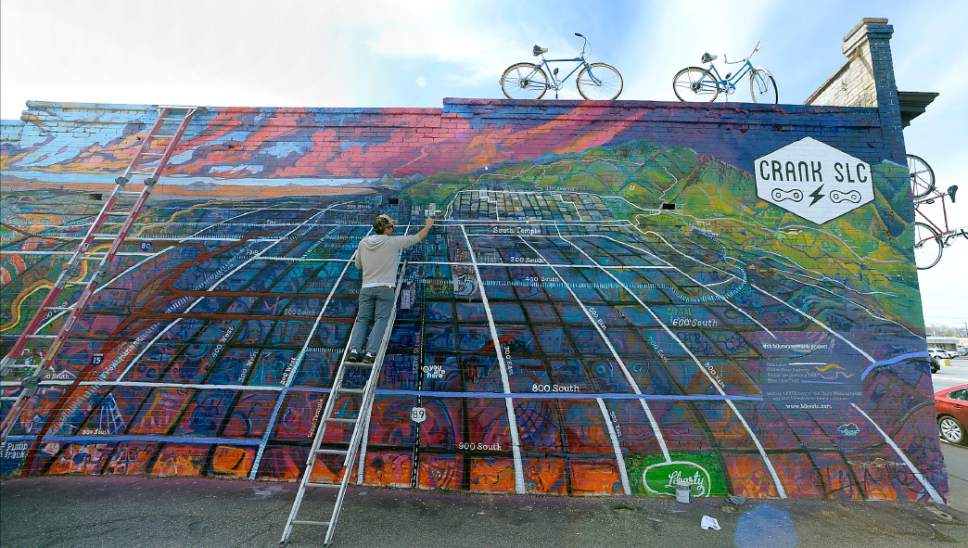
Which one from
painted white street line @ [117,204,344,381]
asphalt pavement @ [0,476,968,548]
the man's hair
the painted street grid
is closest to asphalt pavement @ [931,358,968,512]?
asphalt pavement @ [0,476,968,548]

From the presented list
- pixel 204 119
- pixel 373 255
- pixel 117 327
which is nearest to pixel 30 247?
pixel 117 327

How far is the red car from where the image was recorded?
834cm

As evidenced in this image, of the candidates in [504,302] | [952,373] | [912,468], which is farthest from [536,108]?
[952,373]

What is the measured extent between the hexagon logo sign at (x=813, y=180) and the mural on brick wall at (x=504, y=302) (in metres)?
0.05

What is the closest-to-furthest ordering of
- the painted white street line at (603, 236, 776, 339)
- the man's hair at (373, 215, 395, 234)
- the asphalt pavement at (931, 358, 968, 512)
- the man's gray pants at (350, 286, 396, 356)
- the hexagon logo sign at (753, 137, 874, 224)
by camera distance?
the man's gray pants at (350, 286, 396, 356)
the man's hair at (373, 215, 395, 234)
the asphalt pavement at (931, 358, 968, 512)
the painted white street line at (603, 236, 776, 339)
the hexagon logo sign at (753, 137, 874, 224)

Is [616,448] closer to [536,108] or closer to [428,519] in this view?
[428,519]

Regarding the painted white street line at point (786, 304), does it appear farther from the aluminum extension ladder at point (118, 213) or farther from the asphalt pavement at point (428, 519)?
the aluminum extension ladder at point (118, 213)

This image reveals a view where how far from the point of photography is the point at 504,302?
5.19m

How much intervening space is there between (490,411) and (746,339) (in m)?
3.42

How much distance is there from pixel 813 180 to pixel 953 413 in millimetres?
7307

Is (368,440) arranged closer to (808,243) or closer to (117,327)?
(117,327)

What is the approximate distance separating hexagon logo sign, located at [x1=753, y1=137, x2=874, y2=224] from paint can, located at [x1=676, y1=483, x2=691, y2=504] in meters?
3.97

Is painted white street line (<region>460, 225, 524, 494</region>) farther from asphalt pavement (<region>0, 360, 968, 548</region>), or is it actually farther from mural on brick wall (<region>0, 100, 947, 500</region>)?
asphalt pavement (<region>0, 360, 968, 548</region>)

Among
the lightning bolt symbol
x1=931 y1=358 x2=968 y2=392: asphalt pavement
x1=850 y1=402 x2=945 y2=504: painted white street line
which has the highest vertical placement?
x1=931 y1=358 x2=968 y2=392: asphalt pavement
